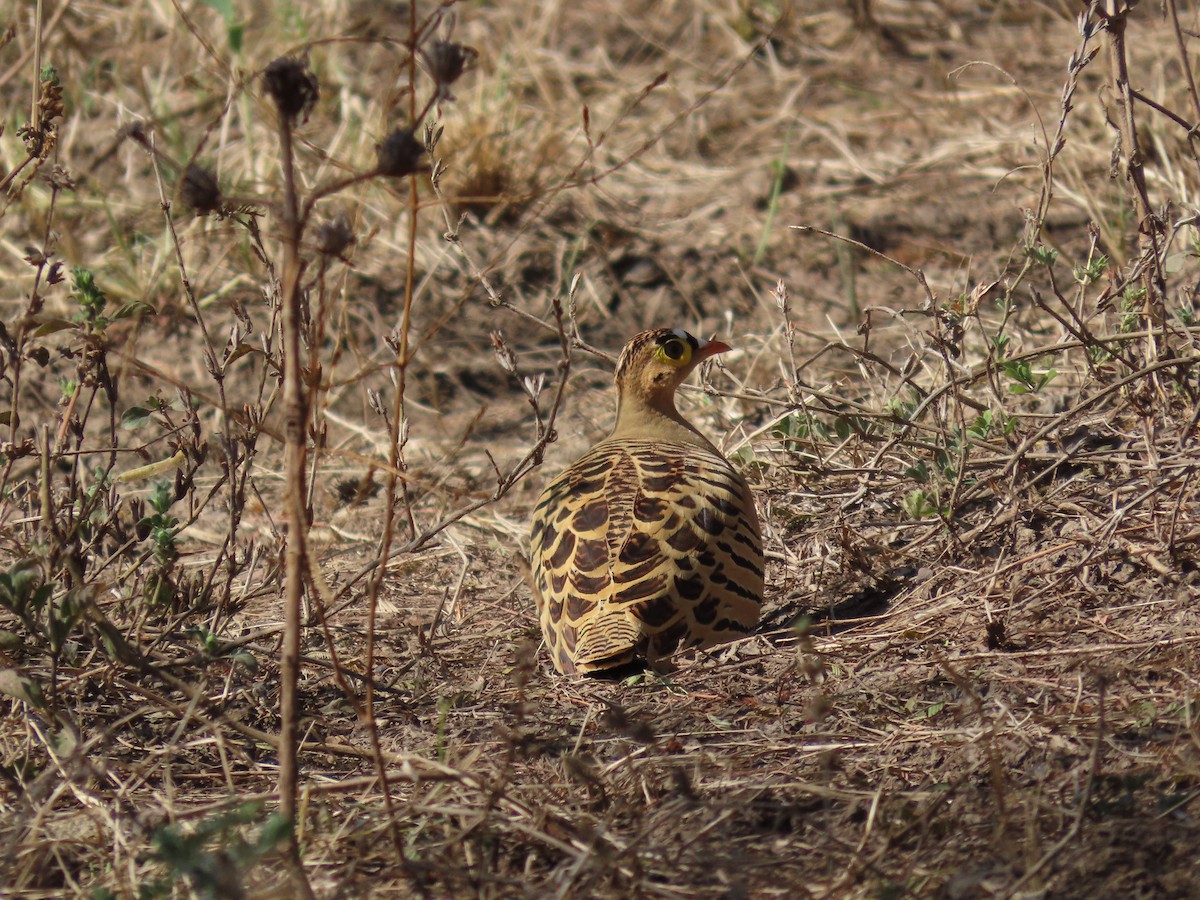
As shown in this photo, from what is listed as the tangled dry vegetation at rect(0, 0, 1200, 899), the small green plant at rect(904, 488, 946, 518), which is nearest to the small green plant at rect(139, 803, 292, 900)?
the tangled dry vegetation at rect(0, 0, 1200, 899)

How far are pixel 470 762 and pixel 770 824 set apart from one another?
26.7 inches

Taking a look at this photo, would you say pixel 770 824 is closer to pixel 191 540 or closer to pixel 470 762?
pixel 470 762

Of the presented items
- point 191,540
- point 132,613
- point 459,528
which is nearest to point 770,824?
point 132,613

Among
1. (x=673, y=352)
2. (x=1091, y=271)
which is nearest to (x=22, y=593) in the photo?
(x=673, y=352)

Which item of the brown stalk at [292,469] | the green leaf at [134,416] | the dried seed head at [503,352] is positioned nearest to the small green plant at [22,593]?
the green leaf at [134,416]

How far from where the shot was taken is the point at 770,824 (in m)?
2.87

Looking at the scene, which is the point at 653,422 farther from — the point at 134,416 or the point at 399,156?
the point at 399,156

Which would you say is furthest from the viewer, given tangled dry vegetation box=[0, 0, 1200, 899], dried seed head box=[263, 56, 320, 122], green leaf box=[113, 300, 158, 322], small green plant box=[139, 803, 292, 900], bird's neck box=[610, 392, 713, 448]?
bird's neck box=[610, 392, 713, 448]

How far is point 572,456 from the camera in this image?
584 cm

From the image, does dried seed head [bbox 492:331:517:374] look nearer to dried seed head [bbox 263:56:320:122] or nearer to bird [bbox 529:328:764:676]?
bird [bbox 529:328:764:676]

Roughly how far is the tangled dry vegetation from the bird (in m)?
0.16

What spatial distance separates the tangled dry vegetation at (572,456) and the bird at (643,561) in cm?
16

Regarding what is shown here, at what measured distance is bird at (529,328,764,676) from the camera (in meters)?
3.77

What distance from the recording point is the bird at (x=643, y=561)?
377cm
